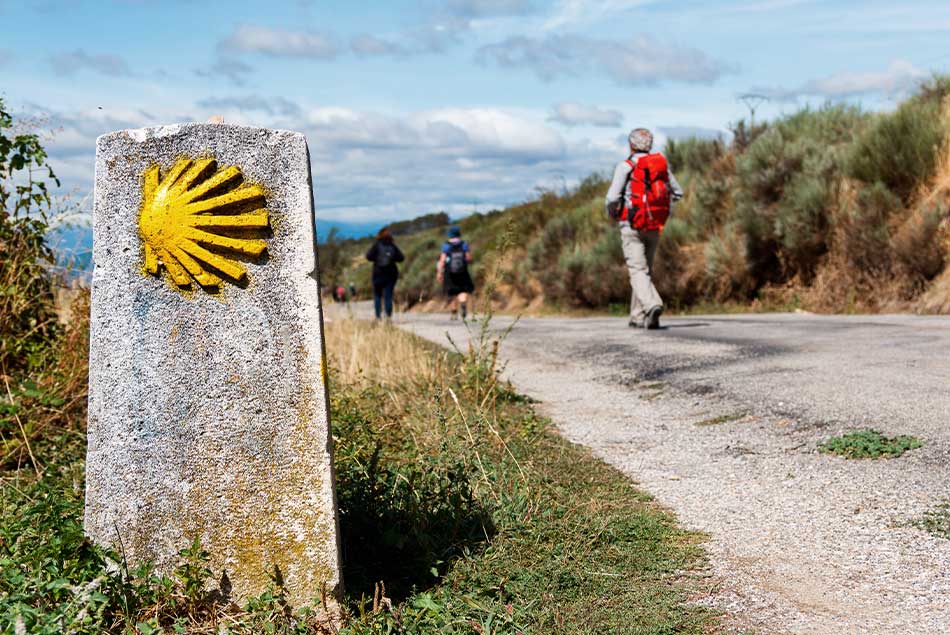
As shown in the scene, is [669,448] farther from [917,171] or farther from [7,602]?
[917,171]

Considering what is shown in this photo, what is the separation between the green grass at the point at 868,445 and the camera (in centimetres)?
506

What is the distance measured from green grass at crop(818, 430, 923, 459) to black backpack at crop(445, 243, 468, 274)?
35.0 ft

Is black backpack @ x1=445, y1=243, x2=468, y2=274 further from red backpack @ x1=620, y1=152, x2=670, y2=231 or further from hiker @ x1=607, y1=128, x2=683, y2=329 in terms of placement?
red backpack @ x1=620, y1=152, x2=670, y2=231

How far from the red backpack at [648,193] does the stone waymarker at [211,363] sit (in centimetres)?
793

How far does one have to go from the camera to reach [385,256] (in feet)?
50.8

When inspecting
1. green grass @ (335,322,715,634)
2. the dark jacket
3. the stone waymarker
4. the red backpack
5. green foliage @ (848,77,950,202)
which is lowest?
green grass @ (335,322,715,634)

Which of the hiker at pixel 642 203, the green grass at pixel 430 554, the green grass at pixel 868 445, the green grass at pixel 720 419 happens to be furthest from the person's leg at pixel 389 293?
the green grass at pixel 868 445

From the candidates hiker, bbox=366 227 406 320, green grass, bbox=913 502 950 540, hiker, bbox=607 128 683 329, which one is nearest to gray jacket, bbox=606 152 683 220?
hiker, bbox=607 128 683 329

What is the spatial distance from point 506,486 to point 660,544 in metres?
0.88

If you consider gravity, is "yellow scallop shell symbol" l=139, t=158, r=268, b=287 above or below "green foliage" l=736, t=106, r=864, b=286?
below

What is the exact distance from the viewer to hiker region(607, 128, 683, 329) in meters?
10.6

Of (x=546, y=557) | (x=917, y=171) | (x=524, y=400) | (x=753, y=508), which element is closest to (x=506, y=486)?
(x=546, y=557)

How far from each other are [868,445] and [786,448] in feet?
1.54

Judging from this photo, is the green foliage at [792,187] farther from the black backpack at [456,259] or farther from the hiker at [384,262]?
the hiker at [384,262]
